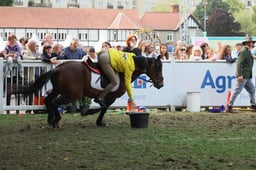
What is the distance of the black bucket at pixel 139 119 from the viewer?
1452 centimetres

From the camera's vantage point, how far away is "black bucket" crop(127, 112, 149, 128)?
47.6ft

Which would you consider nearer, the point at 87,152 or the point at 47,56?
the point at 87,152

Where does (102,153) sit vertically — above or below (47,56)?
below

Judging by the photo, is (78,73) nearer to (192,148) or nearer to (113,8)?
(192,148)

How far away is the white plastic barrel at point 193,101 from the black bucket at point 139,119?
200 inches

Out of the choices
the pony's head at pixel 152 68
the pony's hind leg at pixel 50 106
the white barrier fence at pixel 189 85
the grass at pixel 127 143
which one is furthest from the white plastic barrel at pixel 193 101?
the pony's hind leg at pixel 50 106

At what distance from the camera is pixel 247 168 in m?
9.77

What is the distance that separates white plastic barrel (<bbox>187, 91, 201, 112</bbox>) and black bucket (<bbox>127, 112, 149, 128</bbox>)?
5092mm

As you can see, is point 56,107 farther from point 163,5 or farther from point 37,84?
point 163,5

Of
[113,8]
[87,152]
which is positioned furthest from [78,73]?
[113,8]

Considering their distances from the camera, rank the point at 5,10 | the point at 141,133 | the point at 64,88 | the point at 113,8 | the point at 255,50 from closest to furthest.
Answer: the point at 141,133, the point at 64,88, the point at 255,50, the point at 5,10, the point at 113,8

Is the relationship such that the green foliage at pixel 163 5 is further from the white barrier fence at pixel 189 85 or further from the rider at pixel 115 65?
the rider at pixel 115 65

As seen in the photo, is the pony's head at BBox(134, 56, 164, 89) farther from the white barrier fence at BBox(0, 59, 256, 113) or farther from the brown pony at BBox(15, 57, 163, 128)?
the white barrier fence at BBox(0, 59, 256, 113)

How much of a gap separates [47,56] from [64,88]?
4.12m
